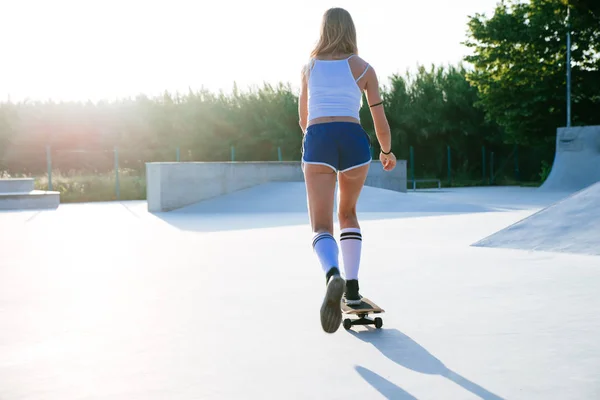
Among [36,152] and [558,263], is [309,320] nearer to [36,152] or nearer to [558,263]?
[558,263]

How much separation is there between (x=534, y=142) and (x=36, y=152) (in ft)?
66.7

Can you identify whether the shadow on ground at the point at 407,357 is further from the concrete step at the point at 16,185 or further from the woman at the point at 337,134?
the concrete step at the point at 16,185

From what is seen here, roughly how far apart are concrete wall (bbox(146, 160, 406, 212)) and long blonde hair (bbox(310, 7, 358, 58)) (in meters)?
13.3

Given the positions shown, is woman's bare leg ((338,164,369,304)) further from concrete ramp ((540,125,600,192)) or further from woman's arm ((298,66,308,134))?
concrete ramp ((540,125,600,192))

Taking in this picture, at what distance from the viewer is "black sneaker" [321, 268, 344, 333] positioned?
3.46m

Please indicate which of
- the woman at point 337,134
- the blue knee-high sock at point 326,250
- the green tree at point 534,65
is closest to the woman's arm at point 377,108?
the woman at point 337,134

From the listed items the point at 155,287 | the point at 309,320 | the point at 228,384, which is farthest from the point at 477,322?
the point at 155,287

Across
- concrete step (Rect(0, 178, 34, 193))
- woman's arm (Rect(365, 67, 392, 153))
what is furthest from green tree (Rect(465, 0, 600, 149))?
woman's arm (Rect(365, 67, 392, 153))

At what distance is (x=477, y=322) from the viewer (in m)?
4.19

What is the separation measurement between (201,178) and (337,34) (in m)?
13.9

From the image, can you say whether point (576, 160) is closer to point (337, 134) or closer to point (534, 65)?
point (534, 65)

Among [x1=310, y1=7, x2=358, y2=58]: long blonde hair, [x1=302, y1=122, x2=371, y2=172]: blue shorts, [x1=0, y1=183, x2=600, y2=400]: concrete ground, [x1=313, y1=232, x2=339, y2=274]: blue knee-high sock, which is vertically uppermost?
[x1=310, y1=7, x2=358, y2=58]: long blonde hair

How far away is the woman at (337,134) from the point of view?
4.00m

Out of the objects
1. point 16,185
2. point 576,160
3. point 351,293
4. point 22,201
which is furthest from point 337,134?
point 576,160
